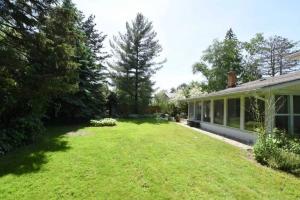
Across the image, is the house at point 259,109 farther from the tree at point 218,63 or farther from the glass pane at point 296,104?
the tree at point 218,63

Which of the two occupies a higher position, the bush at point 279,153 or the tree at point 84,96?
the tree at point 84,96

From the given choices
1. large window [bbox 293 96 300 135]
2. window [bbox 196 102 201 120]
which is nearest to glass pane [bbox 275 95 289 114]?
large window [bbox 293 96 300 135]

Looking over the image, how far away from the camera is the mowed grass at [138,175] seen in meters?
5.46

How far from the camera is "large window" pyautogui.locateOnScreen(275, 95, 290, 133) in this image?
427 inches

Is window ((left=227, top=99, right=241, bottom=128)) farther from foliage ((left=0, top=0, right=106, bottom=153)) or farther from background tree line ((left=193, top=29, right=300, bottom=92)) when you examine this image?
background tree line ((left=193, top=29, right=300, bottom=92))

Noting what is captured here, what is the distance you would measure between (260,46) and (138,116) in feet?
72.1

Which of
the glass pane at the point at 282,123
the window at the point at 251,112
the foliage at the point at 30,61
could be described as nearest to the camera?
the foliage at the point at 30,61

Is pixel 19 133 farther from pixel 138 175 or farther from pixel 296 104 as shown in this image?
pixel 296 104

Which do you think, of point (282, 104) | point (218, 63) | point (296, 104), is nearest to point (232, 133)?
point (282, 104)

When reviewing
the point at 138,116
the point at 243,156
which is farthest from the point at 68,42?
the point at 138,116

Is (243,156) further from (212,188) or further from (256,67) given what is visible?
(256,67)

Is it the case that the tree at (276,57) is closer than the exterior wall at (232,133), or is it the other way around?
the exterior wall at (232,133)

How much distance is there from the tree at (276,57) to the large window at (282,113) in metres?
28.5

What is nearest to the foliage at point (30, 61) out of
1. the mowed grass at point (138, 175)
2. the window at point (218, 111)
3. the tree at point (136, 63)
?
the mowed grass at point (138, 175)
